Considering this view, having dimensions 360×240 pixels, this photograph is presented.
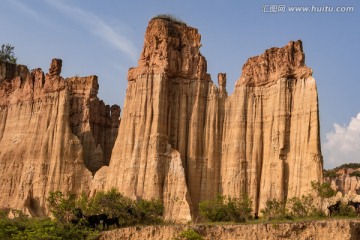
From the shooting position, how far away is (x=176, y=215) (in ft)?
184

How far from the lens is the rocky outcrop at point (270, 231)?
129 feet

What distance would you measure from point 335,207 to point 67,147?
88.4 ft

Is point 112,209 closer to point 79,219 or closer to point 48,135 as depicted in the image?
point 79,219

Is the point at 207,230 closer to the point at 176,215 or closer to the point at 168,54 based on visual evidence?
the point at 176,215

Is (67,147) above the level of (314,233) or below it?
above

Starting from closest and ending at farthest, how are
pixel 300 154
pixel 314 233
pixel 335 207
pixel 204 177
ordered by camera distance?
pixel 314 233 → pixel 335 207 → pixel 300 154 → pixel 204 177

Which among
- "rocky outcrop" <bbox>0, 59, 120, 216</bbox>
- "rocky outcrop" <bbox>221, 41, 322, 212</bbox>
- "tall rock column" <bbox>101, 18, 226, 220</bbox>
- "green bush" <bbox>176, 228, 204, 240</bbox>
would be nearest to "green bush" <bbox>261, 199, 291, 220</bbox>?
"rocky outcrop" <bbox>221, 41, 322, 212</bbox>

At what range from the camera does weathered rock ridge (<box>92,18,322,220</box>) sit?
5644 centimetres

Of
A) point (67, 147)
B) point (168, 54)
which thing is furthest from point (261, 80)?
point (67, 147)

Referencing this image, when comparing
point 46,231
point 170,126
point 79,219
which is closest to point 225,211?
point 79,219

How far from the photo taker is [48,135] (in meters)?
67.1

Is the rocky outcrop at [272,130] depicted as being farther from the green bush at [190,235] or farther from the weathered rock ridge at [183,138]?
the green bush at [190,235]

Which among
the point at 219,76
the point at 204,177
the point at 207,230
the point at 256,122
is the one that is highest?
the point at 219,76

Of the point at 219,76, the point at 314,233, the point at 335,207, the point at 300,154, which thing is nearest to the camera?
the point at 314,233
